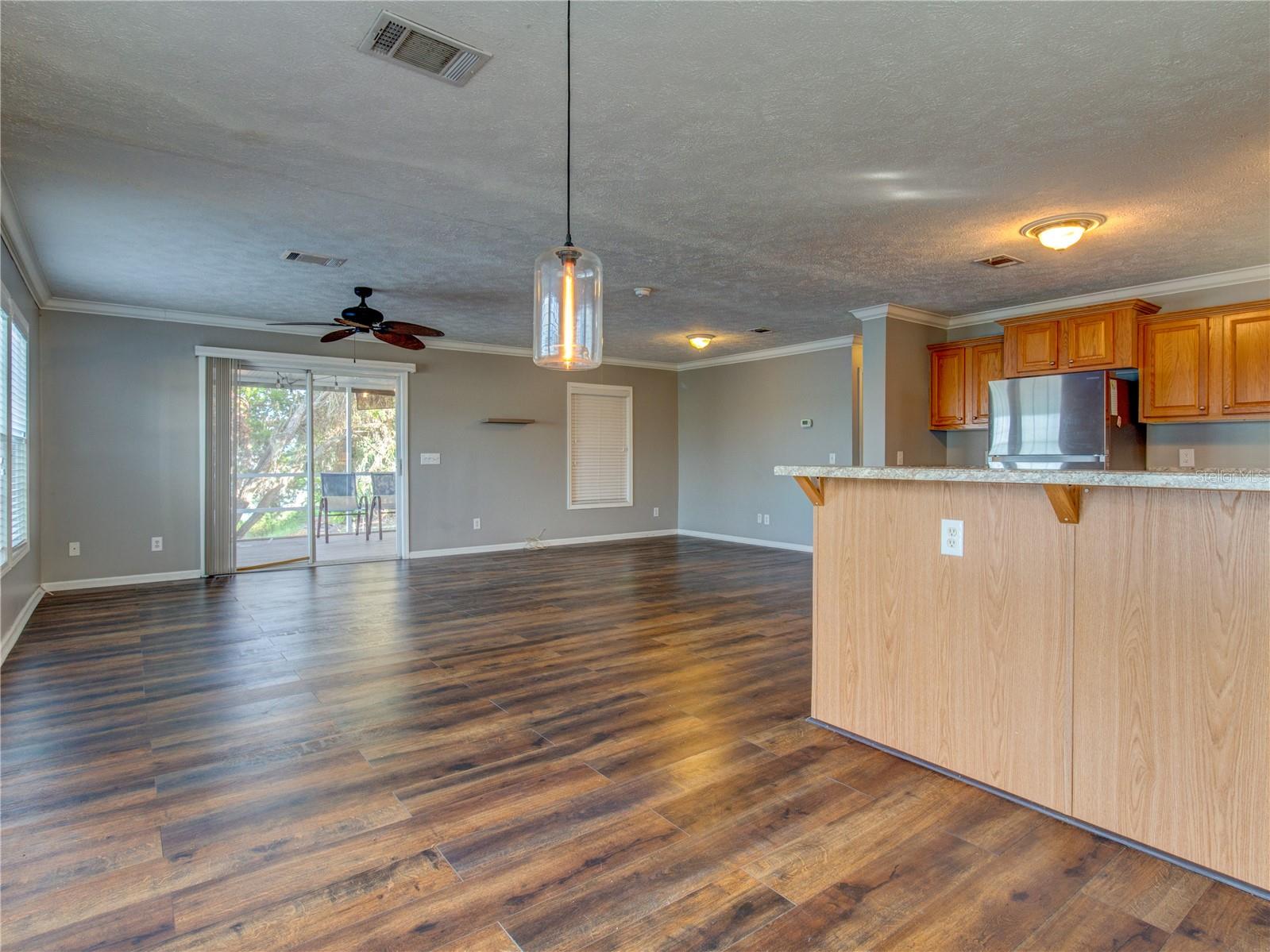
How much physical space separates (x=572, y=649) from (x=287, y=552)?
185 inches

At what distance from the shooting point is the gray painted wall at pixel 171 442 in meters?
5.84

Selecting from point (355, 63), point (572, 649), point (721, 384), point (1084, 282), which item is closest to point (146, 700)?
point (572, 649)

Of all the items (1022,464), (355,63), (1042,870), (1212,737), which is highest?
(355,63)

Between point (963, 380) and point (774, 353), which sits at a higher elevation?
point (774, 353)

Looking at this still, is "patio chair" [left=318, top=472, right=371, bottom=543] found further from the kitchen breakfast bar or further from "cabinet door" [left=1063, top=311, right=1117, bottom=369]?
"cabinet door" [left=1063, top=311, right=1117, bottom=369]

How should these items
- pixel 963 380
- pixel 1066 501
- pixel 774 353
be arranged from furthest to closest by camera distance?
1. pixel 774 353
2. pixel 963 380
3. pixel 1066 501

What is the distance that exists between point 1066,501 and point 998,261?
10.1 feet

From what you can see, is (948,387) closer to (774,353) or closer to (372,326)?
(774,353)

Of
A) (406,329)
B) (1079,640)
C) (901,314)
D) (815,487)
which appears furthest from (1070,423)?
(406,329)

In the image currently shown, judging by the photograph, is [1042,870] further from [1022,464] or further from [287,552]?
[287,552]

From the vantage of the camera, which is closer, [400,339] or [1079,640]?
[1079,640]

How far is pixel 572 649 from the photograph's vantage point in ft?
13.2

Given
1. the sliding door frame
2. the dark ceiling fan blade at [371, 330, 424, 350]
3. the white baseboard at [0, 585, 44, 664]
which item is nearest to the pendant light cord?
the dark ceiling fan blade at [371, 330, 424, 350]

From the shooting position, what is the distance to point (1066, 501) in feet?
6.80
